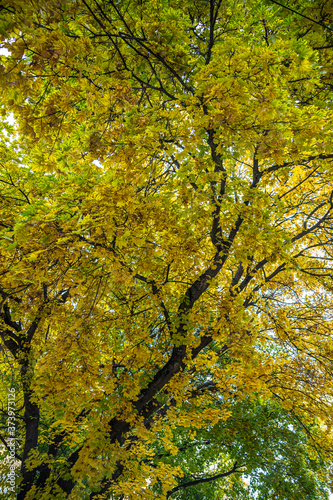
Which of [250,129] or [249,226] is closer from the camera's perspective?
[250,129]

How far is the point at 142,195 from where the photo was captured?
3.89m

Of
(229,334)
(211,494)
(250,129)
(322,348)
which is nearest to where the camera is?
(250,129)

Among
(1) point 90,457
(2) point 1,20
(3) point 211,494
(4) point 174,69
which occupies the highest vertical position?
(4) point 174,69

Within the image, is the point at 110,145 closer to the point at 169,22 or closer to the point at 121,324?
the point at 169,22

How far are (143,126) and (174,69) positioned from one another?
26.8 inches

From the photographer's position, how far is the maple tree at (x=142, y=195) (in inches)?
88.5

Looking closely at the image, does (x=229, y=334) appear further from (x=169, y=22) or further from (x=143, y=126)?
(x=169, y=22)

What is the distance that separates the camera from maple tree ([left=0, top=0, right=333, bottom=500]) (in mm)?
2248

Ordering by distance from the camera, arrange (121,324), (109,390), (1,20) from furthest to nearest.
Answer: (121,324) → (109,390) → (1,20)

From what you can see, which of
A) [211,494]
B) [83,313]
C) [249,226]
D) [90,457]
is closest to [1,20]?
[83,313]

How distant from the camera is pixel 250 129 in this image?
2709 millimetres

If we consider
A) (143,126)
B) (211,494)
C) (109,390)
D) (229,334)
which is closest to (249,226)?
(229,334)

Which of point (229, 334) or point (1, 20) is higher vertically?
point (1, 20)

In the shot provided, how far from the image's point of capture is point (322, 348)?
664 cm
